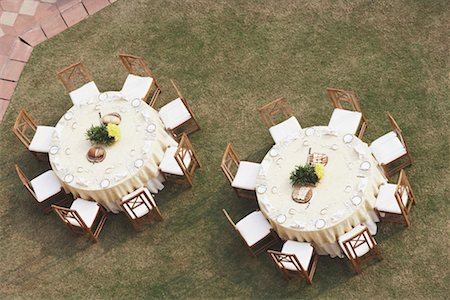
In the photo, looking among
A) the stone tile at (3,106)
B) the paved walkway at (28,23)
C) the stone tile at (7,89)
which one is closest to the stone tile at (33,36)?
the paved walkway at (28,23)

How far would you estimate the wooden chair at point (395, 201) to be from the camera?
536 inches

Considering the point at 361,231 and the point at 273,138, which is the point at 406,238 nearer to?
the point at 361,231

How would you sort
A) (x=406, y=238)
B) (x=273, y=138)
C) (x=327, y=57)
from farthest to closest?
(x=327, y=57) < (x=273, y=138) < (x=406, y=238)

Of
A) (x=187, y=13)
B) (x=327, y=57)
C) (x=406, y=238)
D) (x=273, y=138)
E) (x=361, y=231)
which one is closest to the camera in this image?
(x=361, y=231)

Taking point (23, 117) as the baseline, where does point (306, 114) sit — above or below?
below

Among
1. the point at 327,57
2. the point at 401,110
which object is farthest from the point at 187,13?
the point at 401,110

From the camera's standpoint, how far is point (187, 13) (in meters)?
17.6

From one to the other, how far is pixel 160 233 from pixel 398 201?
4296mm

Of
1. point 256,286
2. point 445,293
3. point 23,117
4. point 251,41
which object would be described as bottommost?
point 445,293

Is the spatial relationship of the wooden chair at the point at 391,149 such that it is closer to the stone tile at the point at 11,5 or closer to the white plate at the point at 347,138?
the white plate at the point at 347,138

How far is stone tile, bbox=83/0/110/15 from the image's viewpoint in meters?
17.9

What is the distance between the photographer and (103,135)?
48.1ft

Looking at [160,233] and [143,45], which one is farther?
[143,45]

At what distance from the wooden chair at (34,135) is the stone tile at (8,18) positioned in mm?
3072
